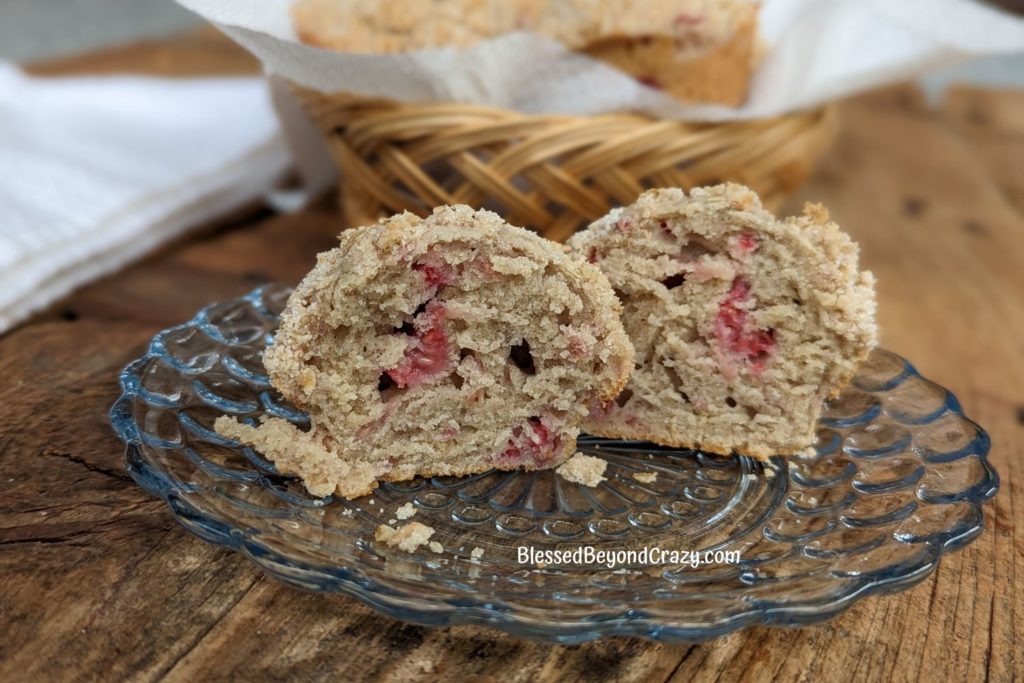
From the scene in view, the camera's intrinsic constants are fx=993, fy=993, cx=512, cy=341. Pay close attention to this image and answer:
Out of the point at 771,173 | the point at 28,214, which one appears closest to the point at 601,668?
the point at 771,173

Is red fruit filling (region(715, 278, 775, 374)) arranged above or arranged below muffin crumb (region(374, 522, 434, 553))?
above

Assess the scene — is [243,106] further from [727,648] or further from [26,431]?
[727,648]

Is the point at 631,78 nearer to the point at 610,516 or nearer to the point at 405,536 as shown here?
the point at 610,516

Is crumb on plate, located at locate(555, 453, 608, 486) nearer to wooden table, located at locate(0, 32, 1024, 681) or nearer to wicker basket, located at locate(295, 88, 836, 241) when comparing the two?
wooden table, located at locate(0, 32, 1024, 681)

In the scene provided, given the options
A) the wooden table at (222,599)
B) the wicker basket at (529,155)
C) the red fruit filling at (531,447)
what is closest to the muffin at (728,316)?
the red fruit filling at (531,447)

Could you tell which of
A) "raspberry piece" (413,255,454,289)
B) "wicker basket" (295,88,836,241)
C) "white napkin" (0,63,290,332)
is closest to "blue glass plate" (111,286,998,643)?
"raspberry piece" (413,255,454,289)
